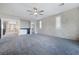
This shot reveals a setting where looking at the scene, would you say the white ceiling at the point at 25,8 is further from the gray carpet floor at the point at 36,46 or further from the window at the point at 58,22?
the gray carpet floor at the point at 36,46

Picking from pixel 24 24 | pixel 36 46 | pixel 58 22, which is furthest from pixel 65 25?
pixel 24 24

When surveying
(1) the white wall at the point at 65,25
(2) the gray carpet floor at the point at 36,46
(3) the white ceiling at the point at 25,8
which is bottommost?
(2) the gray carpet floor at the point at 36,46

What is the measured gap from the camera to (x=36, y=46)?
221 centimetres

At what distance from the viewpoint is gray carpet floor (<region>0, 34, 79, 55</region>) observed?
214cm

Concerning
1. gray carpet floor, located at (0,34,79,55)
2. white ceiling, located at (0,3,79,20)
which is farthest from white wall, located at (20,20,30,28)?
gray carpet floor, located at (0,34,79,55)

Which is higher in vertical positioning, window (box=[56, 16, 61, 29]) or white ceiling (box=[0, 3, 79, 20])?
white ceiling (box=[0, 3, 79, 20])

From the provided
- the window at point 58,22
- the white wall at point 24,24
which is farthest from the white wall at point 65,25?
the white wall at point 24,24

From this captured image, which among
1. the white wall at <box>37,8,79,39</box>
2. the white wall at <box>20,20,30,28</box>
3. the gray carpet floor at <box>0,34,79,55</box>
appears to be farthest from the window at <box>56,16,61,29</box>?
the white wall at <box>20,20,30,28</box>

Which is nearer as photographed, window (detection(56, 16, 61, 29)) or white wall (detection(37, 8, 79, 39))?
white wall (detection(37, 8, 79, 39))

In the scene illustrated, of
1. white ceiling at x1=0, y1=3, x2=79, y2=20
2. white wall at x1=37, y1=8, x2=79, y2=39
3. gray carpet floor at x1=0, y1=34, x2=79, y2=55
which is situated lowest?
gray carpet floor at x1=0, y1=34, x2=79, y2=55

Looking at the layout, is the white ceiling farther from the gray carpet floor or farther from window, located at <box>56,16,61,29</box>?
the gray carpet floor

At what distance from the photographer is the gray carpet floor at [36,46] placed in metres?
2.14

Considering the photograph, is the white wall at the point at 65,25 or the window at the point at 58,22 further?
the window at the point at 58,22

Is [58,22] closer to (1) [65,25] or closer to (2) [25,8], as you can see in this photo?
(1) [65,25]
